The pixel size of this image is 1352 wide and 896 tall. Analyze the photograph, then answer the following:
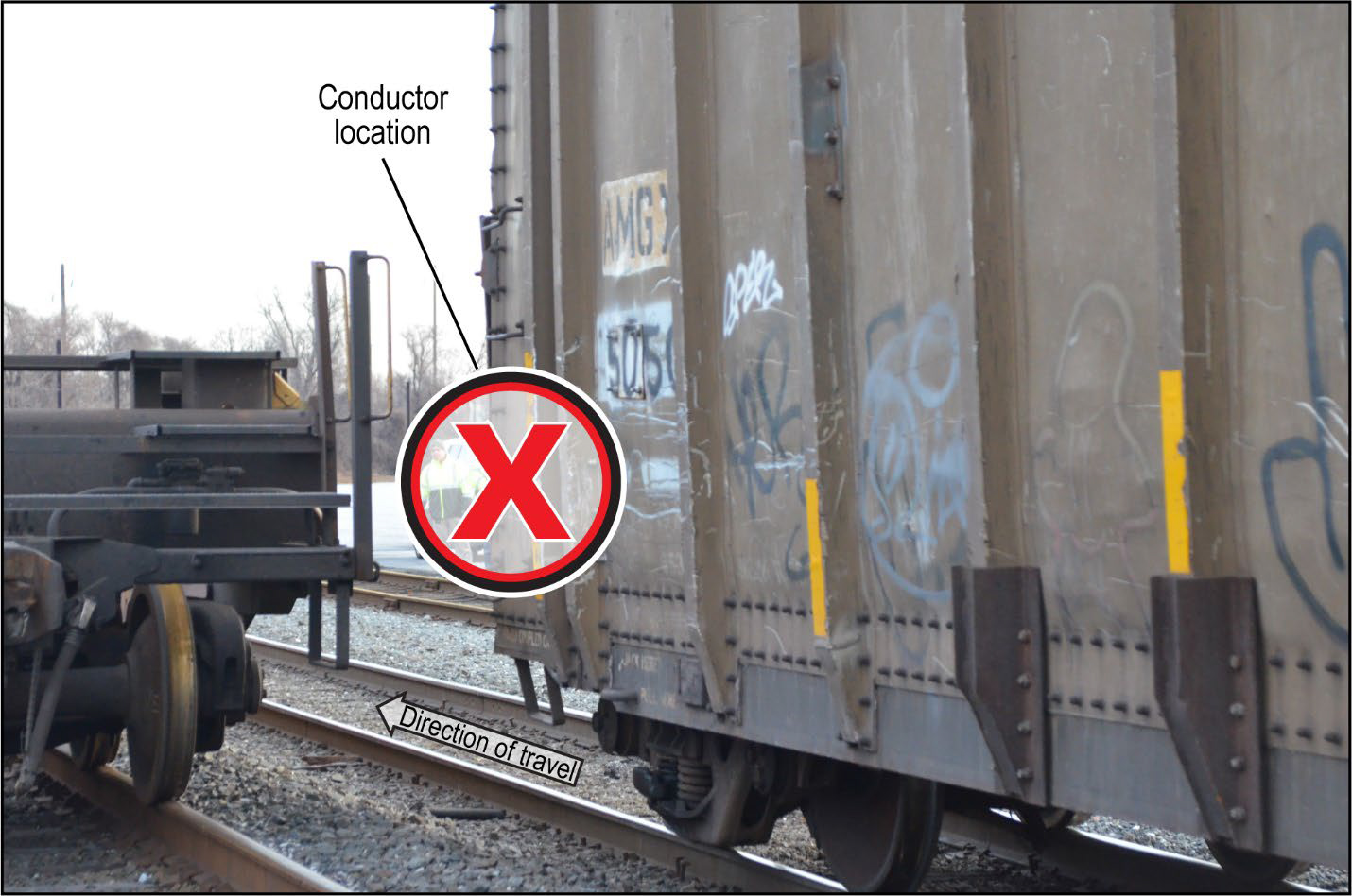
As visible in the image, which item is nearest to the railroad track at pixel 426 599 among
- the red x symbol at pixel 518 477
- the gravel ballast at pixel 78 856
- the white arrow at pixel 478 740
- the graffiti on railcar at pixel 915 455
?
the white arrow at pixel 478 740

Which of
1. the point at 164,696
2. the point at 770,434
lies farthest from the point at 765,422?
the point at 164,696

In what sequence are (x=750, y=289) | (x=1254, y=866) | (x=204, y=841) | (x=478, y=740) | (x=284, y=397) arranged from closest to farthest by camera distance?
(x=750, y=289) < (x=1254, y=866) < (x=204, y=841) < (x=284, y=397) < (x=478, y=740)

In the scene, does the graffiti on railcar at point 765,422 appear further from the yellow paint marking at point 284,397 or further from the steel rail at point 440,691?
the yellow paint marking at point 284,397

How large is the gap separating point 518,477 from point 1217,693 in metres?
3.59

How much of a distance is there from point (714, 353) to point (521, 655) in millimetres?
2078

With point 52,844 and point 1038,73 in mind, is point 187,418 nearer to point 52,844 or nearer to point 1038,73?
point 52,844

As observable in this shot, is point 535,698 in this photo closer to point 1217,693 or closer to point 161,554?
point 161,554

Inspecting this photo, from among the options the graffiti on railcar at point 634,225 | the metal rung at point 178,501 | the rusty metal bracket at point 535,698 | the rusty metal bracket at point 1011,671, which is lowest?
the rusty metal bracket at point 535,698

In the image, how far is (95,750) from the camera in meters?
8.15

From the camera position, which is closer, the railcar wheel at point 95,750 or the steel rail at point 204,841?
the steel rail at point 204,841

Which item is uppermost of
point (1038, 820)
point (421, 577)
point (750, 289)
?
point (750, 289)

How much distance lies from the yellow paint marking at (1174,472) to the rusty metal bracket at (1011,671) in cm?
52

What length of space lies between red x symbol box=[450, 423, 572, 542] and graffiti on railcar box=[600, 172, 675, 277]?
0.79 meters

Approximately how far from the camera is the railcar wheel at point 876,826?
5.46 meters
